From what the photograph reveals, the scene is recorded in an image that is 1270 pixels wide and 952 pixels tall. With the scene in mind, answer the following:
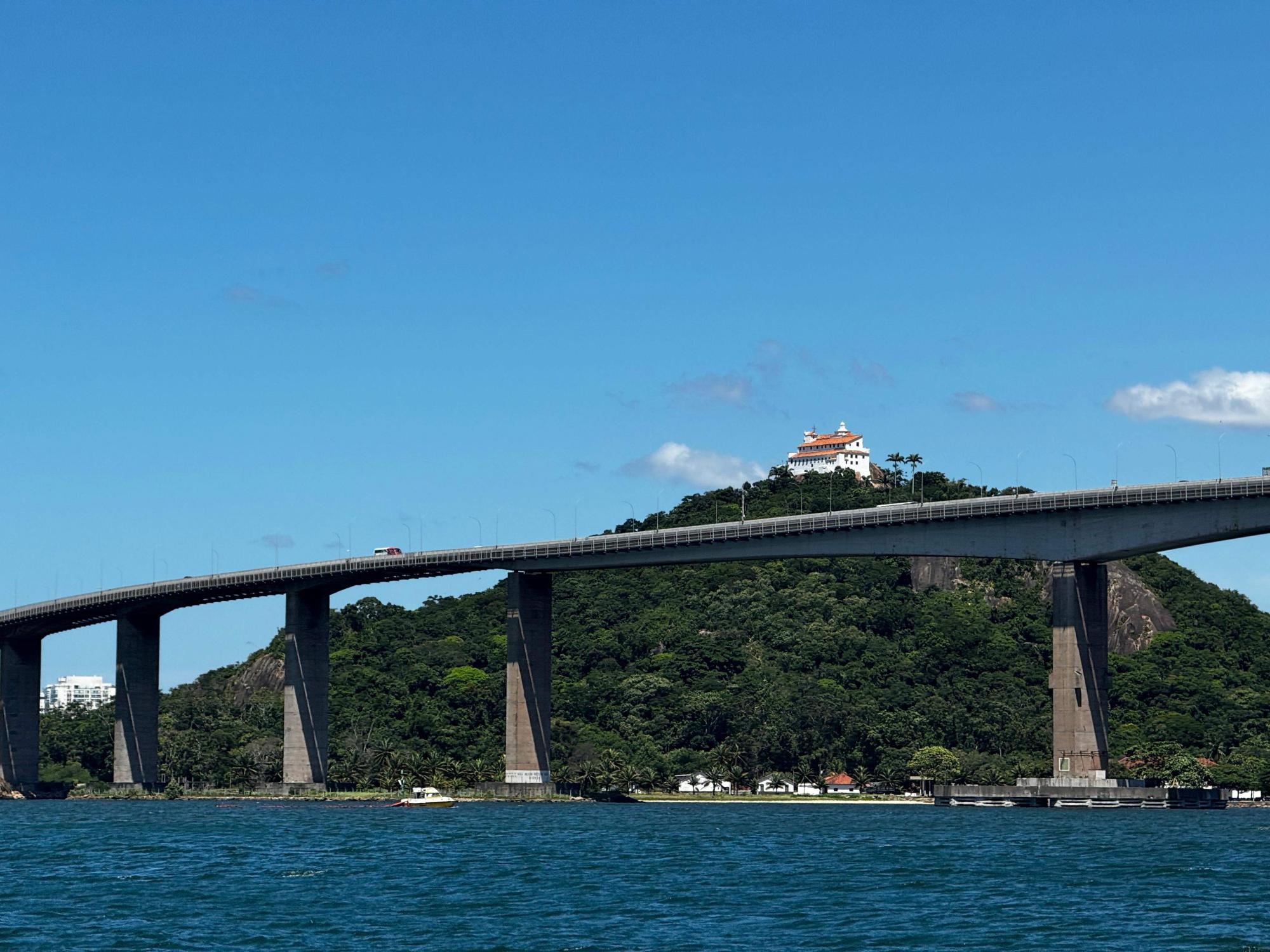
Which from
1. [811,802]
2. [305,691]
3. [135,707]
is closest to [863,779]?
[811,802]

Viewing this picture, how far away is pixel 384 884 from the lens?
7688 centimetres

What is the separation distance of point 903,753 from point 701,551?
46.8m

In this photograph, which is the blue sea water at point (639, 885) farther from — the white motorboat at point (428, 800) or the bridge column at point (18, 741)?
the bridge column at point (18, 741)

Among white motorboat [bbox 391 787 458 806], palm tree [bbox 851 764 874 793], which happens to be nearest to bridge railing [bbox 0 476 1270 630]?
white motorboat [bbox 391 787 458 806]

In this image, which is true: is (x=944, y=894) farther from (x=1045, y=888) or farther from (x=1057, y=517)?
(x=1057, y=517)

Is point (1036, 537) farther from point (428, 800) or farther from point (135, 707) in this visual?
point (135, 707)

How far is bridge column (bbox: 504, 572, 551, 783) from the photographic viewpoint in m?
161

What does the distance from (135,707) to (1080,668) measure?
94.3m

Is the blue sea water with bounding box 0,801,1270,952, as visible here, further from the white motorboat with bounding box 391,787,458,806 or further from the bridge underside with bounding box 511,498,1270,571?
the white motorboat with bounding box 391,787,458,806

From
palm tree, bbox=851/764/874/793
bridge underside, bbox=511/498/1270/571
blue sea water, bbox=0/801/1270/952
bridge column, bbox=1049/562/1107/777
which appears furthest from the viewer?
palm tree, bbox=851/764/874/793

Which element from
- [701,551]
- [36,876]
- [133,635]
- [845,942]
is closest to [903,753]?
[701,551]

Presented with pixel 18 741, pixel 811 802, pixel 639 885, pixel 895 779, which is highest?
pixel 18 741

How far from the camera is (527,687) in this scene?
6353 inches

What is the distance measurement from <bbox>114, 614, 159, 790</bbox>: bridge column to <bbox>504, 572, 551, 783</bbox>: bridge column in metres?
43.0
